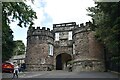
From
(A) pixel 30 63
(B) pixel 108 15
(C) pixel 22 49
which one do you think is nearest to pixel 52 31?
(A) pixel 30 63

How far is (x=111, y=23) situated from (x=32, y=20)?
620 centimetres

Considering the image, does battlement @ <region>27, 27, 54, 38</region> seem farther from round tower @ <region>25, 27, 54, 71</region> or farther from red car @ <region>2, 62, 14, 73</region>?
red car @ <region>2, 62, 14, 73</region>

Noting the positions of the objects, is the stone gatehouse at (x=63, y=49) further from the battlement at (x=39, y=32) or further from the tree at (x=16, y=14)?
the tree at (x=16, y=14)

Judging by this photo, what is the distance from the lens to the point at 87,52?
32.2 m

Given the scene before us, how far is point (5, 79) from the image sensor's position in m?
16.9

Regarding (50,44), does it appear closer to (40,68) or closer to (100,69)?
(40,68)

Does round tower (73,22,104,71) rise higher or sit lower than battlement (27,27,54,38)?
lower

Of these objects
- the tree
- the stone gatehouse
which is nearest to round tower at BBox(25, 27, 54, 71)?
the stone gatehouse

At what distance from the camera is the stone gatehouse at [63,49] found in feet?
104

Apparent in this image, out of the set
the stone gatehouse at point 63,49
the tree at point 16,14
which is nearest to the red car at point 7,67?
the tree at point 16,14

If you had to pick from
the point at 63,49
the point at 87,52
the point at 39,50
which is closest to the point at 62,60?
the point at 63,49

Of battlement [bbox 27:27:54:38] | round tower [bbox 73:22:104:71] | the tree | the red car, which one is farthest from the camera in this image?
battlement [bbox 27:27:54:38]

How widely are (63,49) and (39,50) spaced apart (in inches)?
192

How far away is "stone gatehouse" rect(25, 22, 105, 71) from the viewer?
104 ft
